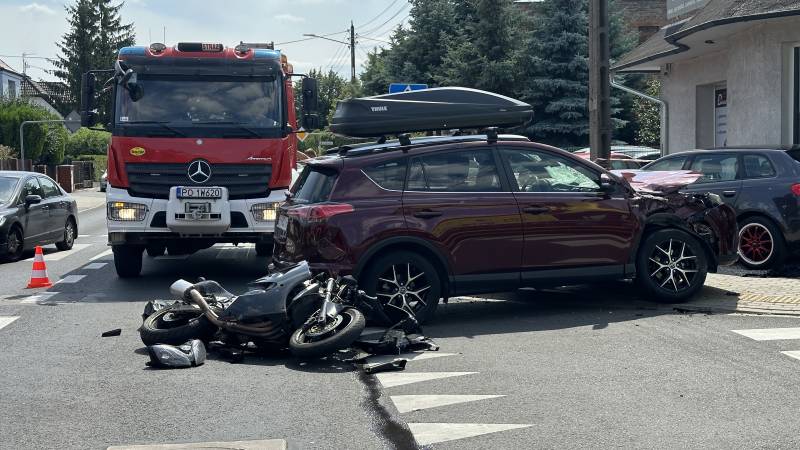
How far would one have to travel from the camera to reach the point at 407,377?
7684mm

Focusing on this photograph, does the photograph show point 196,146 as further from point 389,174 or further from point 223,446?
point 223,446

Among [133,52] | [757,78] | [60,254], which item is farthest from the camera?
[757,78]

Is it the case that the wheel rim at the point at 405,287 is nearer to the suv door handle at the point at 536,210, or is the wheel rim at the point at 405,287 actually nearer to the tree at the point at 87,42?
the suv door handle at the point at 536,210

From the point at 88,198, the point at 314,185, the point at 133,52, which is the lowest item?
the point at 88,198

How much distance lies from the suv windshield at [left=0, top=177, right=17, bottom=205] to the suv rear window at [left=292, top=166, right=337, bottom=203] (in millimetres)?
8505

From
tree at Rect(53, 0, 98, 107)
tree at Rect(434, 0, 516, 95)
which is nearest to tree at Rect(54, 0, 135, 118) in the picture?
tree at Rect(53, 0, 98, 107)

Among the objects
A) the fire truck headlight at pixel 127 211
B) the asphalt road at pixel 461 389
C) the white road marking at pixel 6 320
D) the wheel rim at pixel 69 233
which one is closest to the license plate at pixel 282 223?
the asphalt road at pixel 461 389

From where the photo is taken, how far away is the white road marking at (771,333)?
8.91m

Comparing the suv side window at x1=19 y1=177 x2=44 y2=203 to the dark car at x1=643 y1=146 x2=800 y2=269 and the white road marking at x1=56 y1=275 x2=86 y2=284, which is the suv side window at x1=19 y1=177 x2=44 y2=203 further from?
the dark car at x1=643 y1=146 x2=800 y2=269

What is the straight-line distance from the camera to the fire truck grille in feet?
42.5

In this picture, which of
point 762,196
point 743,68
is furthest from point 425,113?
point 743,68

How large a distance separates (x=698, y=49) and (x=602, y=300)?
12475 mm

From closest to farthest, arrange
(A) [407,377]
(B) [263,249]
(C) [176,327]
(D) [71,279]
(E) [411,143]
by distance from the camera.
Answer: (A) [407,377]
(C) [176,327]
(E) [411,143]
(D) [71,279]
(B) [263,249]

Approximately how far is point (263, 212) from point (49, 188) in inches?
298
